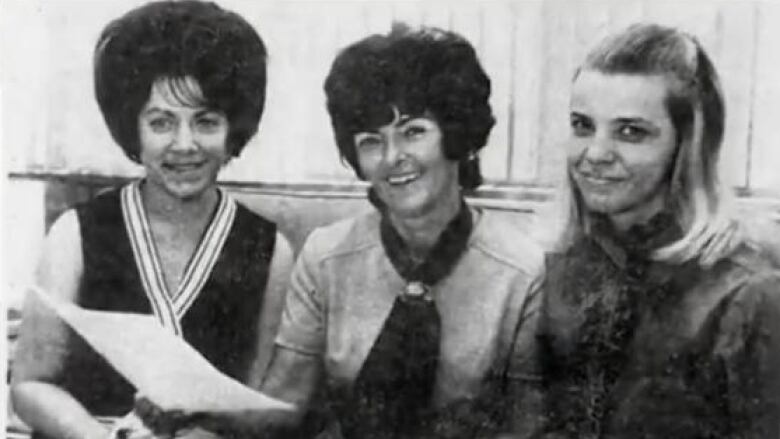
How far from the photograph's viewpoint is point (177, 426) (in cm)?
329

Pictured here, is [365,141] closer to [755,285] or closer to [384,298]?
[384,298]

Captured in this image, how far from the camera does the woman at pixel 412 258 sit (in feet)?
10.4

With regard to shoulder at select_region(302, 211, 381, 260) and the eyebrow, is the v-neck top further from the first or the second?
the eyebrow

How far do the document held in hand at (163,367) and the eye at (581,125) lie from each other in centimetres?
87

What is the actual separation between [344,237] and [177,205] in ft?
1.29

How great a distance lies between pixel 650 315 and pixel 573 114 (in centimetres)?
46

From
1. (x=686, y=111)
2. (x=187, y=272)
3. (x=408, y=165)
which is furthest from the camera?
(x=187, y=272)

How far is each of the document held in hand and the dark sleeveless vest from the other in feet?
0.06

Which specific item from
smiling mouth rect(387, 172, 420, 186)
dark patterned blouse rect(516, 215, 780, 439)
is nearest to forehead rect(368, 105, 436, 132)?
smiling mouth rect(387, 172, 420, 186)

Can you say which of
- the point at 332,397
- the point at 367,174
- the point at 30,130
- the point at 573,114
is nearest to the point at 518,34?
the point at 573,114

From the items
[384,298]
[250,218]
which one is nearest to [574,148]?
[384,298]

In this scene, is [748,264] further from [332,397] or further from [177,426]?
[177,426]

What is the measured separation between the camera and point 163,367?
10.8 feet

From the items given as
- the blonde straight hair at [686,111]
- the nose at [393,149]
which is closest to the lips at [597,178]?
the blonde straight hair at [686,111]
